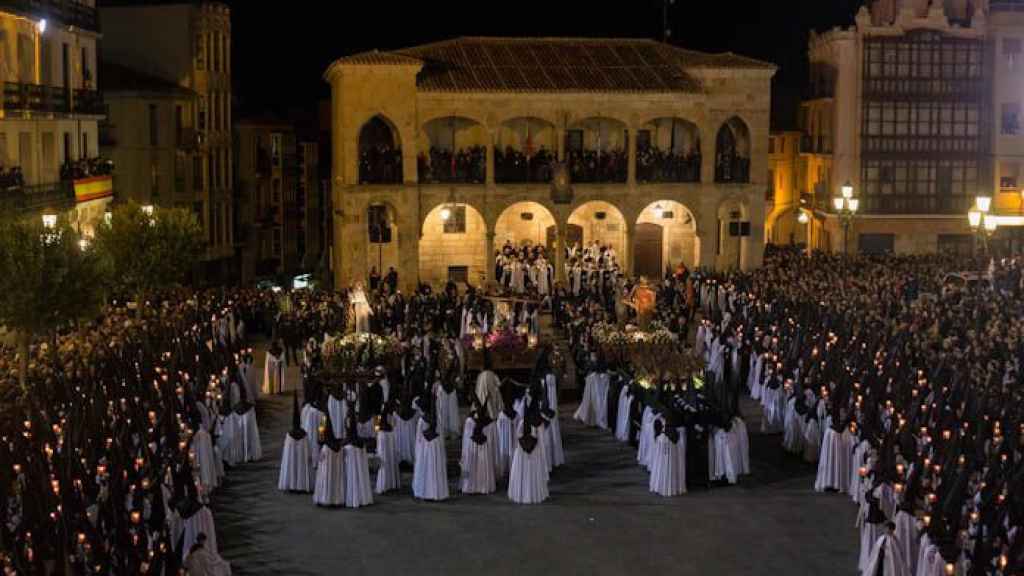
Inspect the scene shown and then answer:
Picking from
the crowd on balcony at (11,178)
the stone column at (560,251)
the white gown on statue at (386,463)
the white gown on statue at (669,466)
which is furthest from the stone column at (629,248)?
the white gown on statue at (386,463)

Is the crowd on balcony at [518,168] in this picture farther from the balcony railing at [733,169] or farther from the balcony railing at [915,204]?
the balcony railing at [915,204]

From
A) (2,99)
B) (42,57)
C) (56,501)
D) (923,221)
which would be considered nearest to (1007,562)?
(56,501)

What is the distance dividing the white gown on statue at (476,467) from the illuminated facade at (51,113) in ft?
44.0

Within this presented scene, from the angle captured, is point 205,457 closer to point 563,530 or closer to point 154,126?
point 563,530

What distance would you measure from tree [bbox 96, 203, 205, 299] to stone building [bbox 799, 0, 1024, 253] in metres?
24.9

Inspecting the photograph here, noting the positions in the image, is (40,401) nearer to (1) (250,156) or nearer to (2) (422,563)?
(2) (422,563)

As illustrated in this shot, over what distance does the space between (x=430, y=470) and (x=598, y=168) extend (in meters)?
24.5

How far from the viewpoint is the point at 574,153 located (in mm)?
44062

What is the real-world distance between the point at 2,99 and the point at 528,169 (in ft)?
53.9

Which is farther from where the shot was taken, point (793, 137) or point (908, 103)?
point (793, 137)

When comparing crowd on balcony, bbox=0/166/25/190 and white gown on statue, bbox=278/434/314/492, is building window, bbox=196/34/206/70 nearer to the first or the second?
crowd on balcony, bbox=0/166/25/190

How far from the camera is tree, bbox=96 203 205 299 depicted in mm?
33125

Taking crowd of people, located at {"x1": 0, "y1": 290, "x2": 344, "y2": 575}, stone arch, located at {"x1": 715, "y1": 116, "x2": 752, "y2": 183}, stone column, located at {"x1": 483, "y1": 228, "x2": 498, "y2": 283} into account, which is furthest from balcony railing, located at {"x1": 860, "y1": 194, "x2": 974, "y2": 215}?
crowd of people, located at {"x1": 0, "y1": 290, "x2": 344, "y2": 575}

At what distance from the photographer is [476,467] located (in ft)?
67.8
